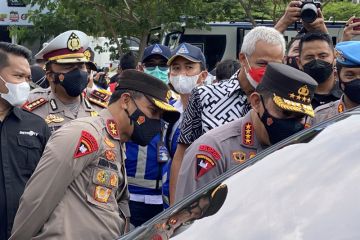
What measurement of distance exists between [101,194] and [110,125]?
380mm

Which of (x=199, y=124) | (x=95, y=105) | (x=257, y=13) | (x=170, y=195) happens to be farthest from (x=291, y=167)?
(x=257, y=13)

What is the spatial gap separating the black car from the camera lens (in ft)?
8.51

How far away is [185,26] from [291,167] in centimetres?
1341

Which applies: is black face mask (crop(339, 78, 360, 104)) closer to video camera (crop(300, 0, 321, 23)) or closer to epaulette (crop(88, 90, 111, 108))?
video camera (crop(300, 0, 321, 23))

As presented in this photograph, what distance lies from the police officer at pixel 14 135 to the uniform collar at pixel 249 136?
54.9 inches

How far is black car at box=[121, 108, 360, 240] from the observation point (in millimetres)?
2180

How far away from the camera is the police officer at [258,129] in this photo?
3.57 meters

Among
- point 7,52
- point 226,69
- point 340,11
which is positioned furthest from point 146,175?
point 340,11

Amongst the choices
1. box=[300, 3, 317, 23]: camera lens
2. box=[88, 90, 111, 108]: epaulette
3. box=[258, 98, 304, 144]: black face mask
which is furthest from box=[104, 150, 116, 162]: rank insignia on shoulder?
box=[300, 3, 317, 23]: camera lens

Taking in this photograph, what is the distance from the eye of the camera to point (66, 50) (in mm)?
5352

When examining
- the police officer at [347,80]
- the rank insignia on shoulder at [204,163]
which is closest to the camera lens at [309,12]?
the police officer at [347,80]

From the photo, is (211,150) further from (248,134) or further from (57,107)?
(57,107)

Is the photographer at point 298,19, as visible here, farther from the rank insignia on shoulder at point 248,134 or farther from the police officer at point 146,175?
the rank insignia on shoulder at point 248,134

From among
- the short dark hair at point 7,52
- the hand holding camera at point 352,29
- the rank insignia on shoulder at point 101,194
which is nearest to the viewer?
the rank insignia on shoulder at point 101,194
